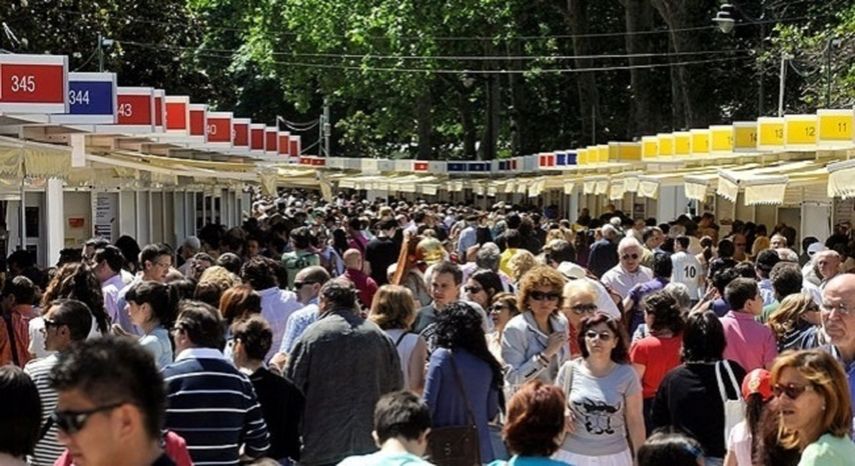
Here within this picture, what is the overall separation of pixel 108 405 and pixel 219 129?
87.7 ft

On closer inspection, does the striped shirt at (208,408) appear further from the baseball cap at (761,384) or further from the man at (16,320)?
the man at (16,320)

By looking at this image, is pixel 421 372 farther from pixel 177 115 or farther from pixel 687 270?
pixel 177 115

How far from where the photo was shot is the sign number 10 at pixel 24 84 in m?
14.8

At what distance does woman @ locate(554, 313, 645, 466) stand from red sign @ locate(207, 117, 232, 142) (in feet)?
73.7

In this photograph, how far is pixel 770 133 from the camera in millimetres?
21969

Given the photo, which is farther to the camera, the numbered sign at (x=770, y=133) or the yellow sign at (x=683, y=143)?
the yellow sign at (x=683, y=143)

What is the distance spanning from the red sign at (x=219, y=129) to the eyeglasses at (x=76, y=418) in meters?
25.8

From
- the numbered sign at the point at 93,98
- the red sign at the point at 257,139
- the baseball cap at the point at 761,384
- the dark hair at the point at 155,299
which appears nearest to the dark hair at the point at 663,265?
the dark hair at the point at 155,299

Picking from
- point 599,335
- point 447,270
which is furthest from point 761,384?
point 447,270

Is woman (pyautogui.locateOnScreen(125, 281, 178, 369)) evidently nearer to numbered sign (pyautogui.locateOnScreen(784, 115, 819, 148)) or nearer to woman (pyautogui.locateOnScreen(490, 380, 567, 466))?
woman (pyautogui.locateOnScreen(490, 380, 567, 466))

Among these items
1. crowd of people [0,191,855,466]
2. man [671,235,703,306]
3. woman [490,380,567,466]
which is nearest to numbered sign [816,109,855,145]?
man [671,235,703,306]

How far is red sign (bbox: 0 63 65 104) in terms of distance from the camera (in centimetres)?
1473

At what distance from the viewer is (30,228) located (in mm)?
20531

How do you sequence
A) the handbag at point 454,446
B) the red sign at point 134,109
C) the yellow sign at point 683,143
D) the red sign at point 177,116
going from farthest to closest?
the yellow sign at point 683,143
the red sign at point 177,116
the red sign at point 134,109
the handbag at point 454,446
